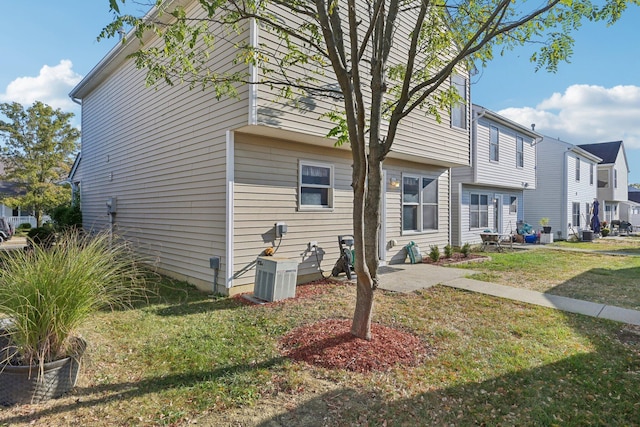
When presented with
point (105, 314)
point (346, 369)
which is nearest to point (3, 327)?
point (105, 314)

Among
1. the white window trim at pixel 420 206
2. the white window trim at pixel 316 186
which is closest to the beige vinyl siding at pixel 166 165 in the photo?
the white window trim at pixel 316 186

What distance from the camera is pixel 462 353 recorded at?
387 cm

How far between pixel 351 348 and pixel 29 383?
2.87 m

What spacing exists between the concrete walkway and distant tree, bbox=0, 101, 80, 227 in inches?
815

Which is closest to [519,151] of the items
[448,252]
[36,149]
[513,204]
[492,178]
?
[513,204]

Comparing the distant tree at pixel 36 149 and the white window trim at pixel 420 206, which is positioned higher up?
the distant tree at pixel 36 149

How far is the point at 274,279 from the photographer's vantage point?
19.2ft

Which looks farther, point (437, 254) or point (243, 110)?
point (437, 254)

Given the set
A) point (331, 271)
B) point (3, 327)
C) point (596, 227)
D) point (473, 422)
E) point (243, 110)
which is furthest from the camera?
point (596, 227)

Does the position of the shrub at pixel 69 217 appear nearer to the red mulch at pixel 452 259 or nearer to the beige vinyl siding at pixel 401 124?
the beige vinyl siding at pixel 401 124

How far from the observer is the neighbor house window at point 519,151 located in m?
16.9

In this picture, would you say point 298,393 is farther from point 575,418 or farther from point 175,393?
point 575,418

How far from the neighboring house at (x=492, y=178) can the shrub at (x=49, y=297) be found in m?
13.1

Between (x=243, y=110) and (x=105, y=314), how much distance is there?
12.5 feet
